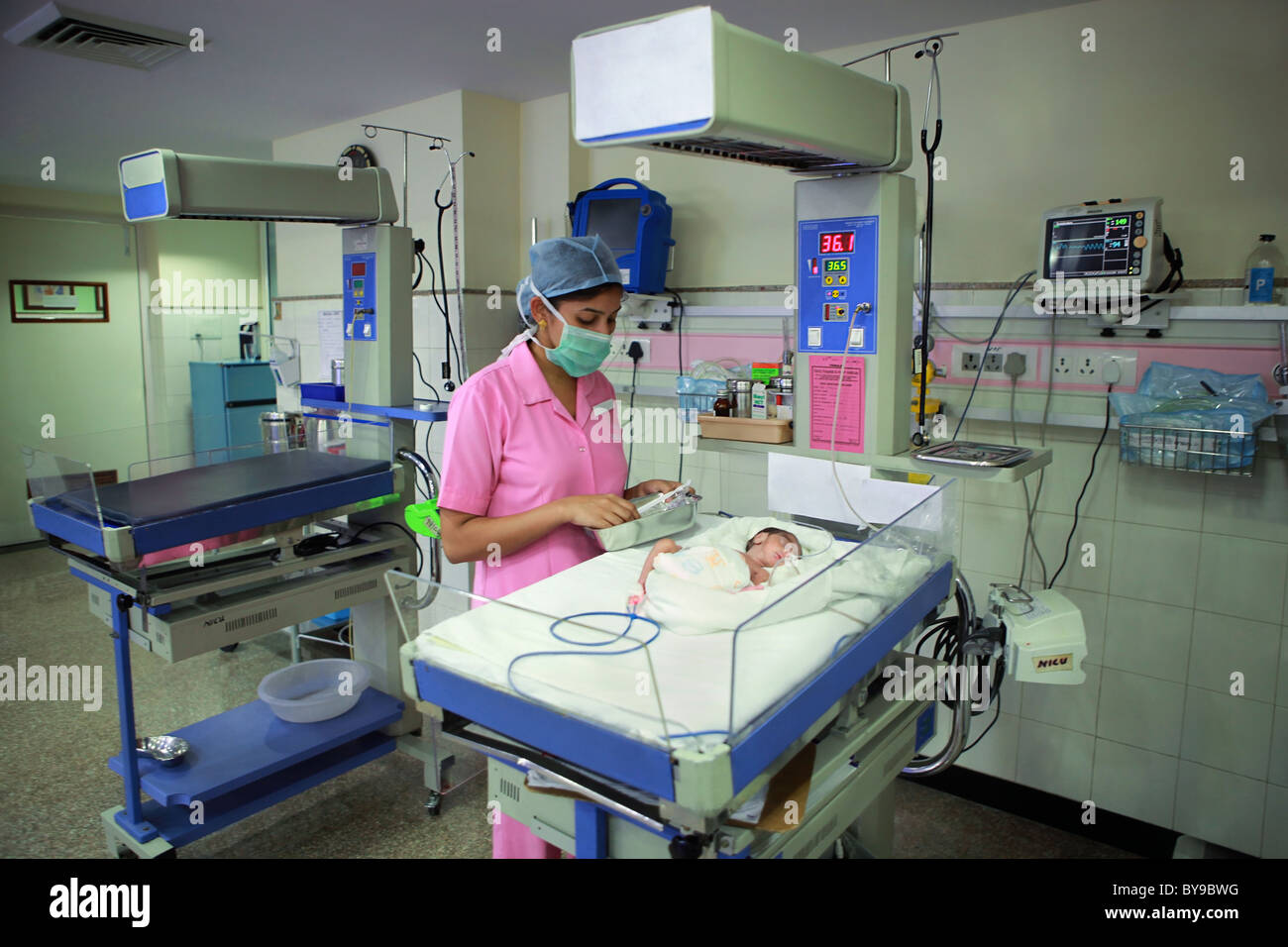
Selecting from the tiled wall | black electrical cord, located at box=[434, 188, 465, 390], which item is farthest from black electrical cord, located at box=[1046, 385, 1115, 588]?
black electrical cord, located at box=[434, 188, 465, 390]

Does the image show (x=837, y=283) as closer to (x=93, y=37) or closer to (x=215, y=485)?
(x=215, y=485)

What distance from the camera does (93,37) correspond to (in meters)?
3.00

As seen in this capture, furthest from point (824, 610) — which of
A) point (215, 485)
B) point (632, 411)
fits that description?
point (632, 411)

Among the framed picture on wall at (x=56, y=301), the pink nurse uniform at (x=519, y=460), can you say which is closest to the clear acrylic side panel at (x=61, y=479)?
the pink nurse uniform at (x=519, y=460)

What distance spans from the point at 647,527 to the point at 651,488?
0.28 metres

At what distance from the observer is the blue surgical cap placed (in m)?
1.91

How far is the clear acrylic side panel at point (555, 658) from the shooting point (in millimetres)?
1112

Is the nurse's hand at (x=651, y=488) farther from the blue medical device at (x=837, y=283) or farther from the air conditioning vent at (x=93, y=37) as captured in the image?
the air conditioning vent at (x=93, y=37)

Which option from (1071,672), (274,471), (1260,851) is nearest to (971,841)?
(1260,851)

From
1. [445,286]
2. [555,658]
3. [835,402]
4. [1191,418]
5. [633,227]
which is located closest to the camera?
[555,658]

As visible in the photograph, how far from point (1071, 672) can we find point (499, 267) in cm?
303

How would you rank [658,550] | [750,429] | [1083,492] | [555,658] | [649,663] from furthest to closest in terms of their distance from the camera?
[1083,492] → [750,429] → [658,550] → [555,658] → [649,663]

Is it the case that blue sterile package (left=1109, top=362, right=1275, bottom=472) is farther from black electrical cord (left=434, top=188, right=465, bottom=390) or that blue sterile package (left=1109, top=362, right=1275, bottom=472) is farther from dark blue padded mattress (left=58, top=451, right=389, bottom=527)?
black electrical cord (left=434, top=188, right=465, bottom=390)
